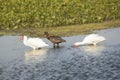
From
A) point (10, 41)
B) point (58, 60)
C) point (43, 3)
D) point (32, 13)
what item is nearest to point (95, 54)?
point (58, 60)

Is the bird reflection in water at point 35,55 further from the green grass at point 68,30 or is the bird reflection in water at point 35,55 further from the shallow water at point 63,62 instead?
the green grass at point 68,30

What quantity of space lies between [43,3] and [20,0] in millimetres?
2065

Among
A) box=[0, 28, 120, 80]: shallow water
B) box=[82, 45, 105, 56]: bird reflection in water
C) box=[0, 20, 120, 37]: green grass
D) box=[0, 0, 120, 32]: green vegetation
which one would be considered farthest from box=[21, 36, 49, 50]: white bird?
box=[0, 0, 120, 32]: green vegetation

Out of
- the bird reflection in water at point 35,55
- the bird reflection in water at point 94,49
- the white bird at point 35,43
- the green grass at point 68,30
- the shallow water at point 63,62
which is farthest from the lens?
the green grass at point 68,30

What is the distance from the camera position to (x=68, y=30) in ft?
90.8

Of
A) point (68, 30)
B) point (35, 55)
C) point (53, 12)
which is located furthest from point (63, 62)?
point (53, 12)

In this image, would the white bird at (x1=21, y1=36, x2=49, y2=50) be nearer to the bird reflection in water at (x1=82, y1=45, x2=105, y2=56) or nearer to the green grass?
the bird reflection in water at (x1=82, y1=45, x2=105, y2=56)

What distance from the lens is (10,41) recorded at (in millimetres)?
25016

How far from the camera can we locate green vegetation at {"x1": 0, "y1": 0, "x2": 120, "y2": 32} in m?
30.8

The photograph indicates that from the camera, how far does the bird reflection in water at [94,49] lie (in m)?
19.8

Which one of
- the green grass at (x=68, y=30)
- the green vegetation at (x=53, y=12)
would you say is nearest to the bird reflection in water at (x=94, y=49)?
the green grass at (x=68, y=30)

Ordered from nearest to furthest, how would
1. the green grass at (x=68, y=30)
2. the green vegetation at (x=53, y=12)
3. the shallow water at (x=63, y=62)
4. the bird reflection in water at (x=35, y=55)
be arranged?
the shallow water at (x=63, y=62) < the bird reflection in water at (x=35, y=55) < the green grass at (x=68, y=30) < the green vegetation at (x=53, y=12)

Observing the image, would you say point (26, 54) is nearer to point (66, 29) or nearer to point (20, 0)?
point (66, 29)

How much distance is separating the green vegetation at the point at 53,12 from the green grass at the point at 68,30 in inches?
36.2
